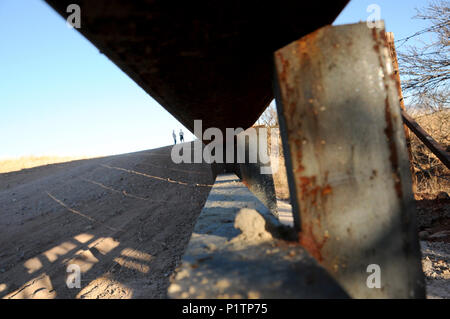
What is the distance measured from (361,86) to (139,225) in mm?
6482

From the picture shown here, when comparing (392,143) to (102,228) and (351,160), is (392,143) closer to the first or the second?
(351,160)

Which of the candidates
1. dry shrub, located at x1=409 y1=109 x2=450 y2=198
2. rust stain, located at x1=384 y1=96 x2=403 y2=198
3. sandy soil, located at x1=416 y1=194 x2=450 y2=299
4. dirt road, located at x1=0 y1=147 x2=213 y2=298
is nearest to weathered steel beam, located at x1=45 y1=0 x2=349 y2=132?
rust stain, located at x1=384 y1=96 x2=403 y2=198

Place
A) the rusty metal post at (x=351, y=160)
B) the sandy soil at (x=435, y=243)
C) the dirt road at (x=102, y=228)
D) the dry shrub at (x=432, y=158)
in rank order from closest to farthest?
the rusty metal post at (x=351, y=160), the sandy soil at (x=435, y=243), the dirt road at (x=102, y=228), the dry shrub at (x=432, y=158)

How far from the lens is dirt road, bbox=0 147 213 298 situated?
4.06m

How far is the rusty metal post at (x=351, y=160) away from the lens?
107 centimetres

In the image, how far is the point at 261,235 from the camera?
50.4 inches

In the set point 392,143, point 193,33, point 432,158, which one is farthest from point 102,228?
point 432,158

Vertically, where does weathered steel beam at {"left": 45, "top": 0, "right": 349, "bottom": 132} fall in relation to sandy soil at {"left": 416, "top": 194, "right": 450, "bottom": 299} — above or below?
above

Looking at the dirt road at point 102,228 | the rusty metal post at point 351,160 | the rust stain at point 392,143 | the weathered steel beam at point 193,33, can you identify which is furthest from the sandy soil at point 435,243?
the dirt road at point 102,228

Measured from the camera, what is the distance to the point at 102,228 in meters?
6.50

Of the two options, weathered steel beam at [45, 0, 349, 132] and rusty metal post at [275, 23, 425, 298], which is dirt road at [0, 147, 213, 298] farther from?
weathered steel beam at [45, 0, 349, 132]

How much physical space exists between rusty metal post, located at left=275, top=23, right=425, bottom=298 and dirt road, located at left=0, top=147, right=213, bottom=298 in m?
3.16

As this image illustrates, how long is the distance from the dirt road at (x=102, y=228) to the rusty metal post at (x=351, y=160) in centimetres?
316

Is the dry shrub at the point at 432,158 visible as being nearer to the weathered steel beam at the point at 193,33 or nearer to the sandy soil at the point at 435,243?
the sandy soil at the point at 435,243
